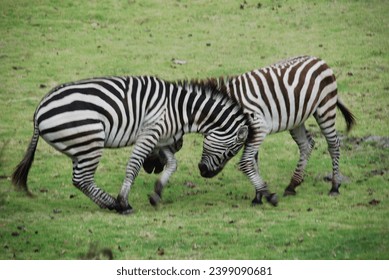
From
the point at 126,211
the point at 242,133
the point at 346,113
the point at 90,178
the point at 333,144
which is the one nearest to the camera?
the point at 90,178

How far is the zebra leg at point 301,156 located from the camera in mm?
17650

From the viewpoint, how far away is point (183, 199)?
17.4m

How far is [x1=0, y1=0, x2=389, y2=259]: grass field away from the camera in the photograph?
14.3 meters

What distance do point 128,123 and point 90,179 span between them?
1.28 metres

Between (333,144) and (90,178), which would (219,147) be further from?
(333,144)

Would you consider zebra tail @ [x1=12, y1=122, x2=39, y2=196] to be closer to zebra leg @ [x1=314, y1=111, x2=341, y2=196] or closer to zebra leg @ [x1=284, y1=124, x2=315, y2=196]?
zebra leg @ [x1=284, y1=124, x2=315, y2=196]

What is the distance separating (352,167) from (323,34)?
11.2 metres

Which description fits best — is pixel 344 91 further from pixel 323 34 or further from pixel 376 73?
pixel 323 34

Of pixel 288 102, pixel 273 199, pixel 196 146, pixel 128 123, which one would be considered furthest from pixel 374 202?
pixel 196 146

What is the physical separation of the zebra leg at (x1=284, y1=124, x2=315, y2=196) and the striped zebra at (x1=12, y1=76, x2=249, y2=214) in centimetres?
168

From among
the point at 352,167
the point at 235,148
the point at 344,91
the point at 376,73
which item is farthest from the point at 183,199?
the point at 376,73

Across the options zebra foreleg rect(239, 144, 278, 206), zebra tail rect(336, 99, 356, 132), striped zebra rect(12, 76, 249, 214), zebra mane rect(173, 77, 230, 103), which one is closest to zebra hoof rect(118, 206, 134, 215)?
striped zebra rect(12, 76, 249, 214)

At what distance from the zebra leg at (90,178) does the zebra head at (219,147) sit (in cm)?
201

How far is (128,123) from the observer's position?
16.1 meters
